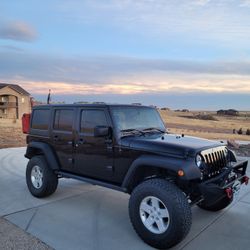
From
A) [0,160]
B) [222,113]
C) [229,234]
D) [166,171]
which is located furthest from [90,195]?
[222,113]

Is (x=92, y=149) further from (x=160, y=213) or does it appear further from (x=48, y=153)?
(x=160, y=213)

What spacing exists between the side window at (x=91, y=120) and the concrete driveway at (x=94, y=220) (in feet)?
4.56

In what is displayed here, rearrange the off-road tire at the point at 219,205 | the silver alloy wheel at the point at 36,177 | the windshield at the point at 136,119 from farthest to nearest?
the silver alloy wheel at the point at 36,177 → the off-road tire at the point at 219,205 → the windshield at the point at 136,119

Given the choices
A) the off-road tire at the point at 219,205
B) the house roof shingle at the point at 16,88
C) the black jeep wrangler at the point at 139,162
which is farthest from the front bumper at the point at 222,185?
the house roof shingle at the point at 16,88

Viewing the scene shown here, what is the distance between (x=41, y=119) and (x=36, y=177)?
1127mm

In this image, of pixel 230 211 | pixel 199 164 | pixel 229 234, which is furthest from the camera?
pixel 230 211

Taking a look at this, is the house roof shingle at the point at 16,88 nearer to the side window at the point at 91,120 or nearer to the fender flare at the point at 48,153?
the fender flare at the point at 48,153

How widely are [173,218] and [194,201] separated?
63cm

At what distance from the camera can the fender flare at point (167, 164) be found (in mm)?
4246

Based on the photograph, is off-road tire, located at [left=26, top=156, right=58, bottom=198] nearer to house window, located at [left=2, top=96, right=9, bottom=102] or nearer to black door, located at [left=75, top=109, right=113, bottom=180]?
black door, located at [left=75, top=109, right=113, bottom=180]

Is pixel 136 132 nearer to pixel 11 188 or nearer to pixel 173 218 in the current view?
pixel 173 218

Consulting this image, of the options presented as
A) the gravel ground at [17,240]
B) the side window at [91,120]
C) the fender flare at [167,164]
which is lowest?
the gravel ground at [17,240]

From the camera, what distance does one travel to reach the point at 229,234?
4789mm

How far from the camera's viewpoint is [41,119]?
6.67m
